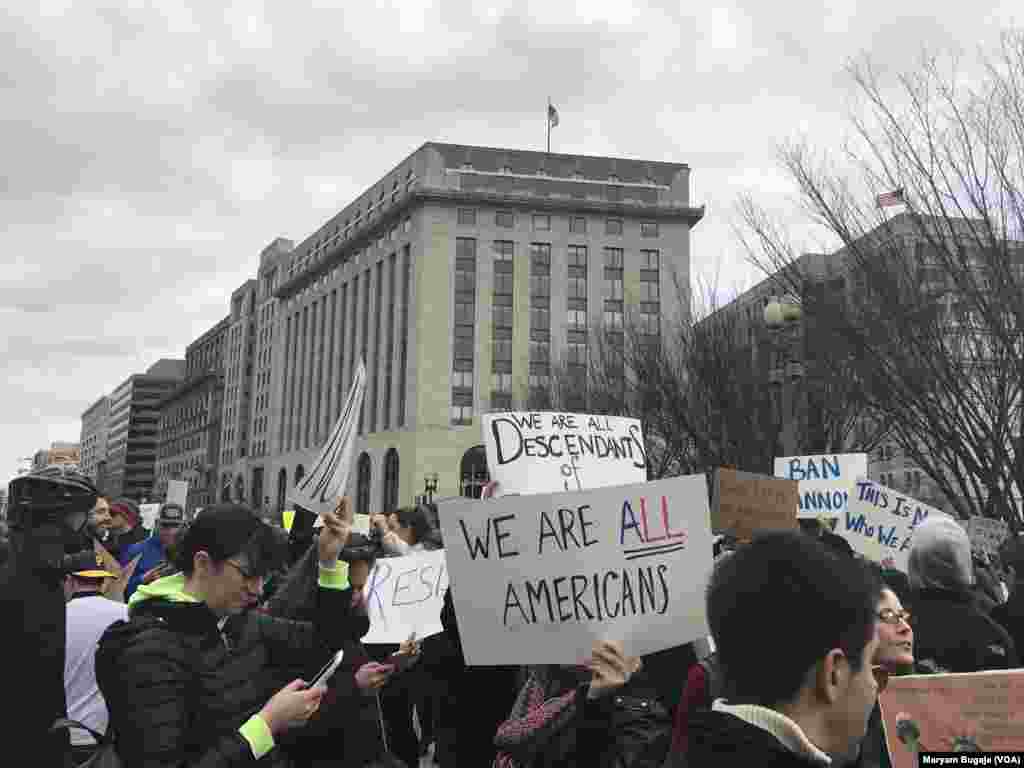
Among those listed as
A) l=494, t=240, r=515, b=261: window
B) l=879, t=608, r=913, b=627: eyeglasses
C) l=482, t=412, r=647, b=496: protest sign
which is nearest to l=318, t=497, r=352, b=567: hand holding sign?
l=482, t=412, r=647, b=496: protest sign

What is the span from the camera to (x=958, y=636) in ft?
11.4

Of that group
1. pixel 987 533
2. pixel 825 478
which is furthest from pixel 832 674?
pixel 987 533

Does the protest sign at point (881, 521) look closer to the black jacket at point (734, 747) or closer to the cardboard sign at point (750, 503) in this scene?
the cardboard sign at point (750, 503)

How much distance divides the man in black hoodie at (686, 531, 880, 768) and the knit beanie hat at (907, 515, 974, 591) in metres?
2.00

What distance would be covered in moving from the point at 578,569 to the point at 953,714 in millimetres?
1272

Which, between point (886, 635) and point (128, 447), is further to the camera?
point (128, 447)

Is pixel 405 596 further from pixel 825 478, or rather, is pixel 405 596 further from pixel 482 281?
pixel 482 281

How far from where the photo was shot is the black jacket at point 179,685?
8.03 feet

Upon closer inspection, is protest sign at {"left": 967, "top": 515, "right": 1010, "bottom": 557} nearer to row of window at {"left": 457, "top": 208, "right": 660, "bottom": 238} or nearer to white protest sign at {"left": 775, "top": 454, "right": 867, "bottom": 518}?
white protest sign at {"left": 775, "top": 454, "right": 867, "bottom": 518}

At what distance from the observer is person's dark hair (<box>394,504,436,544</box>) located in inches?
260

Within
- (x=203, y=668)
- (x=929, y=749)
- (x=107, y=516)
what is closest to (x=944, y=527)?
(x=929, y=749)

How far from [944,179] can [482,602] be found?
10.1 metres

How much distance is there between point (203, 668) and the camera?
2611 mm

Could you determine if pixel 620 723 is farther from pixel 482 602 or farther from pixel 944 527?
pixel 944 527
